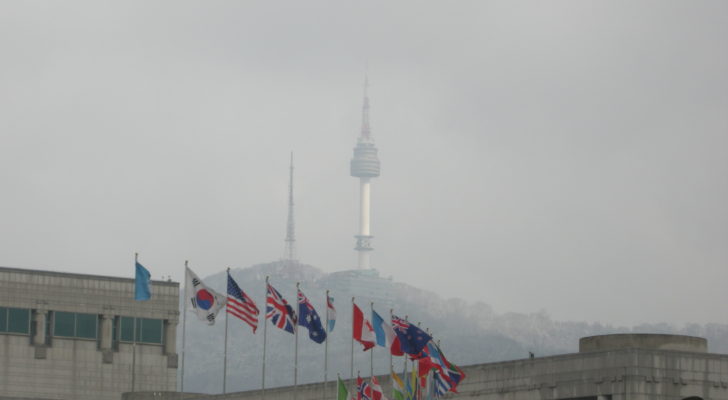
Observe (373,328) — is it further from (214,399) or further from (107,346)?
(107,346)

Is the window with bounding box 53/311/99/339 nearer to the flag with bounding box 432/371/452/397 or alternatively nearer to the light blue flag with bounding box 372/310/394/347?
the light blue flag with bounding box 372/310/394/347

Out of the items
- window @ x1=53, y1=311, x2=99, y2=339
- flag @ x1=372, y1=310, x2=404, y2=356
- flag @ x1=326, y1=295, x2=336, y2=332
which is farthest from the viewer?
window @ x1=53, y1=311, x2=99, y2=339

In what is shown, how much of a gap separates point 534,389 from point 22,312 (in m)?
52.7

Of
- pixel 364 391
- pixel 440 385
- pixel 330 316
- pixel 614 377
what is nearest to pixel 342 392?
pixel 364 391

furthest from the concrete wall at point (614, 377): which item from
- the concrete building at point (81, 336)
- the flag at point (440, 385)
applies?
the concrete building at point (81, 336)

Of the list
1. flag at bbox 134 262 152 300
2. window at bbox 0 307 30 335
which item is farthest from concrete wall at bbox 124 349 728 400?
window at bbox 0 307 30 335

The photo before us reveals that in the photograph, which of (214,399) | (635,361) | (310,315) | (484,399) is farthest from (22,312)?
(635,361)

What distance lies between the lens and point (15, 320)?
413ft

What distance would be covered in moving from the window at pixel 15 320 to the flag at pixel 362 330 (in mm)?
42680

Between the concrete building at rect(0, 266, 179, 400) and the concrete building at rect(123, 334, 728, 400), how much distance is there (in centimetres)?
4477

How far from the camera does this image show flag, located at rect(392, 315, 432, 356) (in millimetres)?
87062

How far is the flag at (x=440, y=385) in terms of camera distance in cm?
8562

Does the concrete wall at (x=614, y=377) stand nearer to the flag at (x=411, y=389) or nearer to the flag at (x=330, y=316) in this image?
the flag at (x=411, y=389)

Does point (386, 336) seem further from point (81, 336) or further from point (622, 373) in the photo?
point (81, 336)
